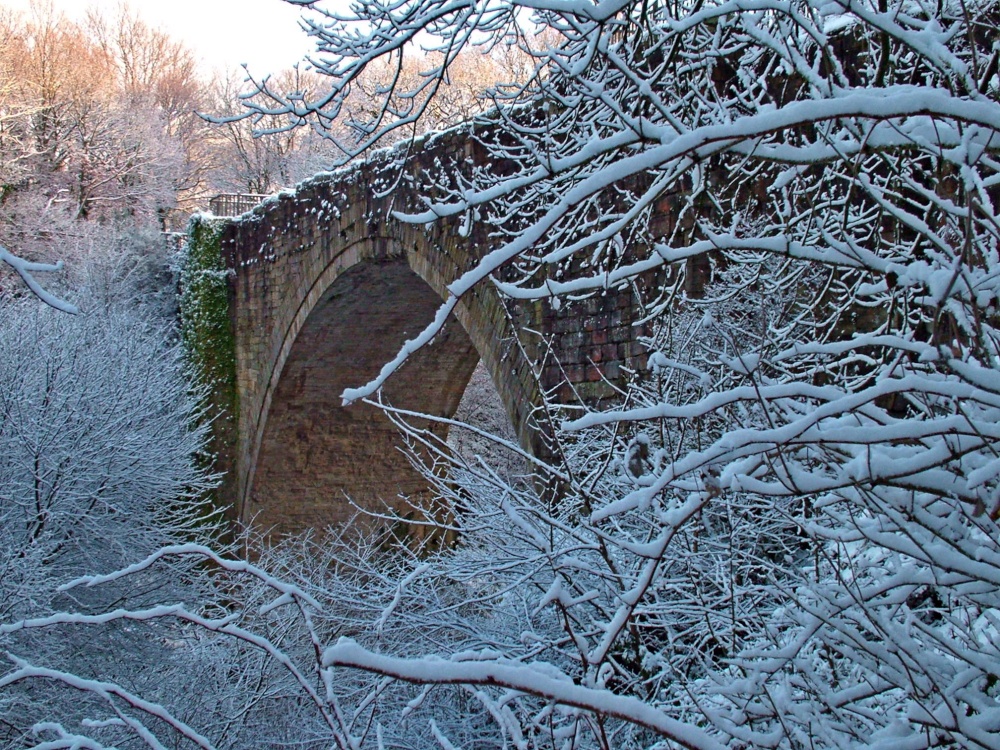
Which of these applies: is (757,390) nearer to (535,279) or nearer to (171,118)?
(535,279)

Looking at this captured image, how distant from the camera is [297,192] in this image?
10.6 meters

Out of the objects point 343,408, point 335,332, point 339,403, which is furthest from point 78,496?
point 339,403

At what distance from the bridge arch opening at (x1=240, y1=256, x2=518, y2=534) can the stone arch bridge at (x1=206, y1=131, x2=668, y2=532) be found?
2 centimetres

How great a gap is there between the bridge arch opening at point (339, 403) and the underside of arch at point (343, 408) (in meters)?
0.01

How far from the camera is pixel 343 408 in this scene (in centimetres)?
1035

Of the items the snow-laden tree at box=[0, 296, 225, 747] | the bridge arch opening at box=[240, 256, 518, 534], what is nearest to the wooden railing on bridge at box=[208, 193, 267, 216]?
the bridge arch opening at box=[240, 256, 518, 534]

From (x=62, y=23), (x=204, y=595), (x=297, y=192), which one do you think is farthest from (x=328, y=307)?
(x=62, y=23)

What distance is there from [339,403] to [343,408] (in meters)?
1.65

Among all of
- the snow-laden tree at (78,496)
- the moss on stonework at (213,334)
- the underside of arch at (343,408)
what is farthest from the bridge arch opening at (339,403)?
the snow-laden tree at (78,496)

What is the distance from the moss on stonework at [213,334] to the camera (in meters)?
12.3

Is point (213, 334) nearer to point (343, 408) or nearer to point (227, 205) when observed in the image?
point (227, 205)

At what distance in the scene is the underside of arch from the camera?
10.5m

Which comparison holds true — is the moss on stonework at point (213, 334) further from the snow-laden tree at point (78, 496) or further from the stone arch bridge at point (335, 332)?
the snow-laden tree at point (78, 496)

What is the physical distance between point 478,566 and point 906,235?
2.13 meters
